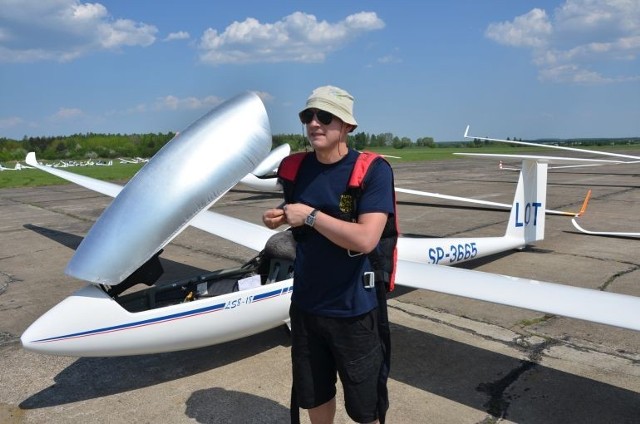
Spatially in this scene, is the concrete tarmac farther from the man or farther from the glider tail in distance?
the man

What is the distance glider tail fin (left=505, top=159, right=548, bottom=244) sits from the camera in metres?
8.05

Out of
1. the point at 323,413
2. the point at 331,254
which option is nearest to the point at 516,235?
the point at 323,413

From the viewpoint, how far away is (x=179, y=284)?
525 cm

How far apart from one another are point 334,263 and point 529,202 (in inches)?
258

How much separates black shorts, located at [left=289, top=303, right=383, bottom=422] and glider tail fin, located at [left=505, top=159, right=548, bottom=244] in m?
5.99

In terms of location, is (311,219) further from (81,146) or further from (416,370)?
(81,146)

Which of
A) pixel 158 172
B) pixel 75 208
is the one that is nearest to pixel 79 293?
pixel 158 172

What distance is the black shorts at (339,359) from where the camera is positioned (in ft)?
8.41

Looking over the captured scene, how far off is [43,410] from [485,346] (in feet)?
13.9

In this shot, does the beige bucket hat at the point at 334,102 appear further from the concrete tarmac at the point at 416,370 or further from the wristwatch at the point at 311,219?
the concrete tarmac at the point at 416,370

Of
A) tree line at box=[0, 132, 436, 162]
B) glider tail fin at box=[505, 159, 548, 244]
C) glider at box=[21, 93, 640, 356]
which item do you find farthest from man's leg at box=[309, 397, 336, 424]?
tree line at box=[0, 132, 436, 162]

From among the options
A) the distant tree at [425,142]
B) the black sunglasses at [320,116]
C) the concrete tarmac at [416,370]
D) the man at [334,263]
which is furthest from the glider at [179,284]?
the distant tree at [425,142]

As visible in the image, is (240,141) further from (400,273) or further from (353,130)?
(400,273)

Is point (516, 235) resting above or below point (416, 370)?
above
